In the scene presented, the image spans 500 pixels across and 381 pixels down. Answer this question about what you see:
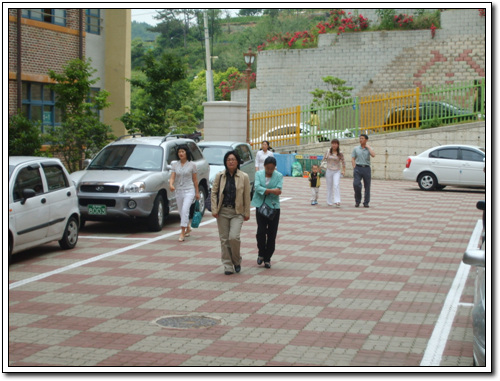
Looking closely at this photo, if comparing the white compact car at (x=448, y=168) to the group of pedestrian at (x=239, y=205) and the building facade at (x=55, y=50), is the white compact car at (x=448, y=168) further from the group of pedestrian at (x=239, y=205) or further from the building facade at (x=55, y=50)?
the group of pedestrian at (x=239, y=205)

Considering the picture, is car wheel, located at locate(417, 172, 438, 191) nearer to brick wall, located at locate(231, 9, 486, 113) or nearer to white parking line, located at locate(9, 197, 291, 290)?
white parking line, located at locate(9, 197, 291, 290)

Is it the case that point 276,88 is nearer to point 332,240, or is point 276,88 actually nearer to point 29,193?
point 332,240

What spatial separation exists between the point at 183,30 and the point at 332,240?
253ft

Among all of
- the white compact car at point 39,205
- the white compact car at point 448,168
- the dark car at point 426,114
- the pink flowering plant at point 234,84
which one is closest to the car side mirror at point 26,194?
the white compact car at point 39,205

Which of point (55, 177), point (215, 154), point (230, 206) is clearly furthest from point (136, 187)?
point (215, 154)

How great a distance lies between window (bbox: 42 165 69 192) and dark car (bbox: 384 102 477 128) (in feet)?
66.3

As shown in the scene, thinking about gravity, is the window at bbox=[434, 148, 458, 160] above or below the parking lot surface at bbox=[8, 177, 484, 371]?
above

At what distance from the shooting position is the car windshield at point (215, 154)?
20722mm

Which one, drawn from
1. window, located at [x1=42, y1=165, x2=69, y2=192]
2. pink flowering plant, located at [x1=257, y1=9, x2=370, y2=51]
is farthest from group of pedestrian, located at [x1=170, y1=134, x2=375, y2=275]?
pink flowering plant, located at [x1=257, y1=9, x2=370, y2=51]

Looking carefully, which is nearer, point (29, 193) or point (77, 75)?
point (29, 193)

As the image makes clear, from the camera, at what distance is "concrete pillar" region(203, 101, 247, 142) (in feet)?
103
